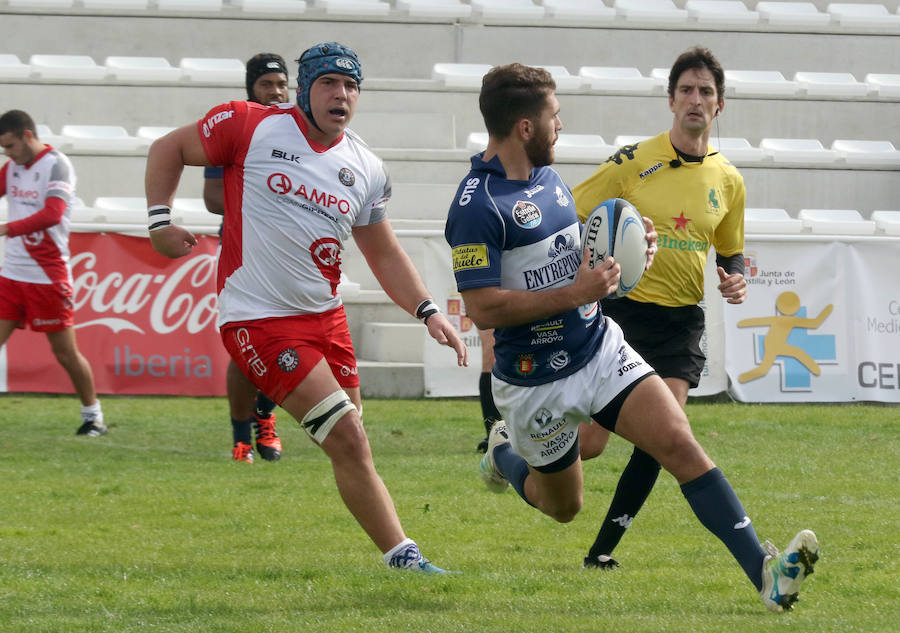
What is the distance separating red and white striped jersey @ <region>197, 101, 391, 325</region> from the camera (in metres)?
5.39

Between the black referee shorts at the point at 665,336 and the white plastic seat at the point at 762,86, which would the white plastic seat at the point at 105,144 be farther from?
the black referee shorts at the point at 665,336

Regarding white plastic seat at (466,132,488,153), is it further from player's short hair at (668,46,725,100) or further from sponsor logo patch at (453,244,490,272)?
sponsor logo patch at (453,244,490,272)

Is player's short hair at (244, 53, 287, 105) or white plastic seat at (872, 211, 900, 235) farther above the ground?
player's short hair at (244, 53, 287, 105)

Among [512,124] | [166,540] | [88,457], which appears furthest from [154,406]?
[512,124]

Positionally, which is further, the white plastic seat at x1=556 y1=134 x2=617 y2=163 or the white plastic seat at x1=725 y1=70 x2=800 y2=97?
the white plastic seat at x1=725 y1=70 x2=800 y2=97

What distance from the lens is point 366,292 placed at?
1370 centimetres

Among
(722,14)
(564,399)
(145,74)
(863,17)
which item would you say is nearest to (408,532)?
(564,399)

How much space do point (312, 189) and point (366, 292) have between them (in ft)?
27.1

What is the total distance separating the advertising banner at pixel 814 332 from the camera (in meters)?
12.1

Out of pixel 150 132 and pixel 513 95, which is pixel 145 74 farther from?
pixel 513 95

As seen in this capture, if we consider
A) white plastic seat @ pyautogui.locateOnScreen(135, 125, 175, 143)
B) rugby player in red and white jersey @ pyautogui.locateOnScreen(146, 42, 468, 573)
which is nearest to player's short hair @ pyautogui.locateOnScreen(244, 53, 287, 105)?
rugby player in red and white jersey @ pyautogui.locateOnScreen(146, 42, 468, 573)

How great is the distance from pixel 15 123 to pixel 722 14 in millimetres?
12198

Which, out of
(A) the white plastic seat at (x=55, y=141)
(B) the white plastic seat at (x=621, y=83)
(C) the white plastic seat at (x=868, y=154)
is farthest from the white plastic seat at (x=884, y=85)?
(A) the white plastic seat at (x=55, y=141)

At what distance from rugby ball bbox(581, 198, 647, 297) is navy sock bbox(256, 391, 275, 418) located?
4.56m
